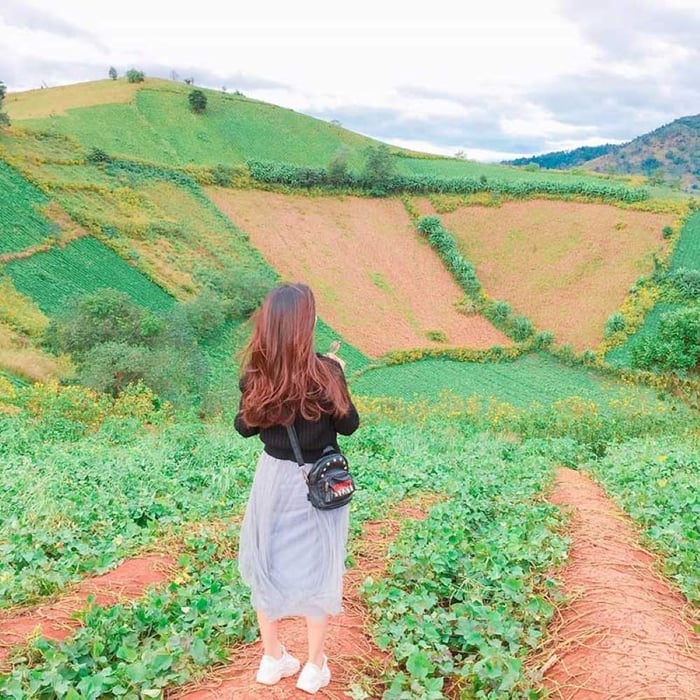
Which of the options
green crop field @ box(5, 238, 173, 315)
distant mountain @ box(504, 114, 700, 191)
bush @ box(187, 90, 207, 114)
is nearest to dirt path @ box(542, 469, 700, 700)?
green crop field @ box(5, 238, 173, 315)

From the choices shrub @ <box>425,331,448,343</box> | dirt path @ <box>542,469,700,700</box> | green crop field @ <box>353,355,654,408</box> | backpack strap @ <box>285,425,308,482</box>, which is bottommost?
green crop field @ <box>353,355,654,408</box>

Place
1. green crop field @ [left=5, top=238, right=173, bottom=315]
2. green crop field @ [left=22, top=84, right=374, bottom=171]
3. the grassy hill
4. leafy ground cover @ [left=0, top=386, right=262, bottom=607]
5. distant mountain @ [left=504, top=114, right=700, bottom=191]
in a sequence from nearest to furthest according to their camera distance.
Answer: leafy ground cover @ [left=0, top=386, right=262, bottom=607] → green crop field @ [left=5, top=238, right=173, bottom=315] → the grassy hill → green crop field @ [left=22, top=84, right=374, bottom=171] → distant mountain @ [left=504, top=114, right=700, bottom=191]

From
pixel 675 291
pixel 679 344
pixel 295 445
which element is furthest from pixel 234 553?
pixel 675 291

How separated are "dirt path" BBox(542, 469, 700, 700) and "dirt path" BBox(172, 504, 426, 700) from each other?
1046 mm

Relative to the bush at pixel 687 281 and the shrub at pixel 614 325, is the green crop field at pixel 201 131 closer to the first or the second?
the shrub at pixel 614 325

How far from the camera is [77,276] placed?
97.0 ft

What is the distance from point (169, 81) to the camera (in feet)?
185

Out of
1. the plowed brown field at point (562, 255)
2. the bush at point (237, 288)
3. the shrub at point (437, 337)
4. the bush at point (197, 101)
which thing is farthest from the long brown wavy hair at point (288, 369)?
the bush at point (197, 101)

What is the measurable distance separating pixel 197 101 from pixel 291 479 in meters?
54.3

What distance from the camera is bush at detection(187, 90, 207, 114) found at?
169 feet

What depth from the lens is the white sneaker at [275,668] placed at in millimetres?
3266

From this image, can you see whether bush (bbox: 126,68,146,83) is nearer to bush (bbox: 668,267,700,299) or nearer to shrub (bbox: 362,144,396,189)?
shrub (bbox: 362,144,396,189)

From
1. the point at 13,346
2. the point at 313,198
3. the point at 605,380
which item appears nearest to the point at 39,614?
the point at 13,346

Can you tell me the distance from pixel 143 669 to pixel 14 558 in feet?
6.37
